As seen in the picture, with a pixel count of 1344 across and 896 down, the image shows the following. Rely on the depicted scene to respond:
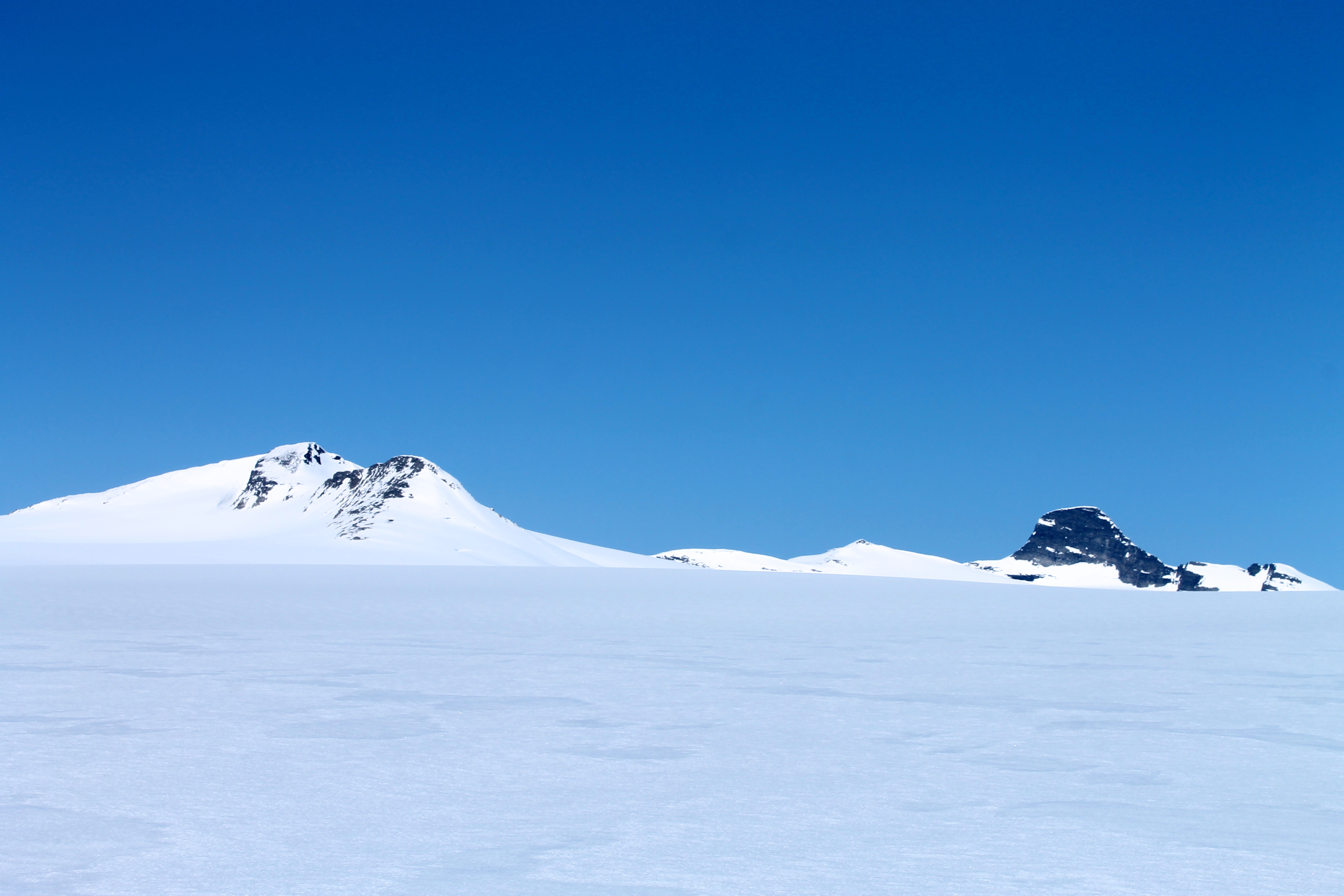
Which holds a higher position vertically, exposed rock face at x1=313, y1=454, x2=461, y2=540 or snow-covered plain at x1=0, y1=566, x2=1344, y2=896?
exposed rock face at x1=313, y1=454, x2=461, y2=540

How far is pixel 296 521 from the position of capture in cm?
11375

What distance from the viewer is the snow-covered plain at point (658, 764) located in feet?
17.3

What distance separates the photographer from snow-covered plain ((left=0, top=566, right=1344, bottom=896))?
17.3ft

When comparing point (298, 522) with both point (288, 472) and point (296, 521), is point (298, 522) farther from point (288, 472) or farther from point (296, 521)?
point (288, 472)

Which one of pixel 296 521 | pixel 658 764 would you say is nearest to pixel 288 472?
pixel 296 521

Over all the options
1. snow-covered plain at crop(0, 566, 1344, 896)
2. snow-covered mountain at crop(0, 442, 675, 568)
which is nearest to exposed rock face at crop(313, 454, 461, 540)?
snow-covered mountain at crop(0, 442, 675, 568)

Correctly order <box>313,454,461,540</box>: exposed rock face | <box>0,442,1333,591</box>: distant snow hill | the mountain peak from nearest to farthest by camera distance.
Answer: <box>0,442,1333,591</box>: distant snow hill < <box>313,454,461,540</box>: exposed rock face < the mountain peak

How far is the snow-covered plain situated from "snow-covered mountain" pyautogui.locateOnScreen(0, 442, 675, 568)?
2345 inches

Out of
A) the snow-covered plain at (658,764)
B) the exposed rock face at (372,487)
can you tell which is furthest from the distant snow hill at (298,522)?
the snow-covered plain at (658,764)

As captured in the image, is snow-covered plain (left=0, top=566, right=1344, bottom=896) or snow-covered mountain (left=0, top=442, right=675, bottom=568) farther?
snow-covered mountain (left=0, top=442, right=675, bottom=568)

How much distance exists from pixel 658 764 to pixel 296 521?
375 feet

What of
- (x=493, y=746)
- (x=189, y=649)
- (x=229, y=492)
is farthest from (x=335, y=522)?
(x=493, y=746)

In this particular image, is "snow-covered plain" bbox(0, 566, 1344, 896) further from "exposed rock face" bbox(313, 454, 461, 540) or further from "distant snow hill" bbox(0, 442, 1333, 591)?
"exposed rock face" bbox(313, 454, 461, 540)

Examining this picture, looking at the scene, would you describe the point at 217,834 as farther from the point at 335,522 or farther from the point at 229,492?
the point at 229,492
